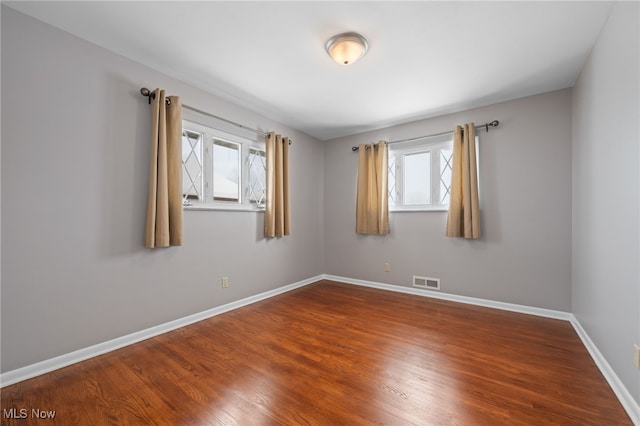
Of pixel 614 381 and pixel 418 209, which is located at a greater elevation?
pixel 418 209

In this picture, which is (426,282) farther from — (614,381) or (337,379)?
(337,379)

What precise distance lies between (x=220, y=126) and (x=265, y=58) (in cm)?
104

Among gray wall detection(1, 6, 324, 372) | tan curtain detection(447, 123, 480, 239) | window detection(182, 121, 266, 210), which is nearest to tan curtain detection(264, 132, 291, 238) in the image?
window detection(182, 121, 266, 210)

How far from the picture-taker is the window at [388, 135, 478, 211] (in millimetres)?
3572

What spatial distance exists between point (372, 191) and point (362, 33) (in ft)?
7.51

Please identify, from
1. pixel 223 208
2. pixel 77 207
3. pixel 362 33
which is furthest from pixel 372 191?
pixel 77 207

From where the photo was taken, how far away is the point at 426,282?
11.9 ft

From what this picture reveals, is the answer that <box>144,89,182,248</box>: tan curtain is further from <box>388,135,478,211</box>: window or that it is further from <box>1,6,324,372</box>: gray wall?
<box>388,135,478,211</box>: window

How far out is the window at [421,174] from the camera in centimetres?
357

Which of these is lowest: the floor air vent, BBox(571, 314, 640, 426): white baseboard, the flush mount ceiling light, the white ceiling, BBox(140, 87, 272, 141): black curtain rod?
BBox(571, 314, 640, 426): white baseboard

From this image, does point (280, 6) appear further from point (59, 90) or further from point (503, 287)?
point (503, 287)

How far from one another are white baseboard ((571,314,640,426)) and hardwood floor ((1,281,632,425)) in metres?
0.04

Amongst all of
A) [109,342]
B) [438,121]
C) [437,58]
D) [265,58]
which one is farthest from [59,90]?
[438,121]

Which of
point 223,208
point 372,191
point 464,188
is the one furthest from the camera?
point 372,191
